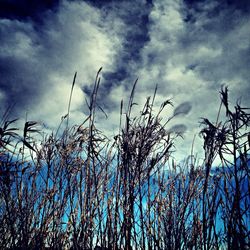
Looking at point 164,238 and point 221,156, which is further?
point 164,238

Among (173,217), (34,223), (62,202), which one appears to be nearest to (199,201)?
(173,217)

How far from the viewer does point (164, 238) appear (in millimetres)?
2271

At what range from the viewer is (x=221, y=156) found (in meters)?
1.89

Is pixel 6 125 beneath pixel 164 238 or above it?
above

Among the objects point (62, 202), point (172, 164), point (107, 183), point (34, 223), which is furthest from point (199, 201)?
point (34, 223)

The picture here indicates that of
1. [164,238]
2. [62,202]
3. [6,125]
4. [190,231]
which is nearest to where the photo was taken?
[6,125]

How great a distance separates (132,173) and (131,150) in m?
0.23

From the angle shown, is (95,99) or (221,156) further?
(95,99)

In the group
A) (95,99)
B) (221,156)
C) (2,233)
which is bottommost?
(2,233)

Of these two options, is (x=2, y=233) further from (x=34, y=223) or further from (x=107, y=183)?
(x=107, y=183)

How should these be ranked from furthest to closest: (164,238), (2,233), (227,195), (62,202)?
(2,233)
(62,202)
(164,238)
(227,195)

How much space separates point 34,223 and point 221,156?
2.30 meters

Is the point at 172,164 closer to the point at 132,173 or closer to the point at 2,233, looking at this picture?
the point at 132,173

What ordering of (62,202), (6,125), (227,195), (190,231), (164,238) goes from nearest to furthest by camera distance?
(227,195), (6,125), (164,238), (62,202), (190,231)
